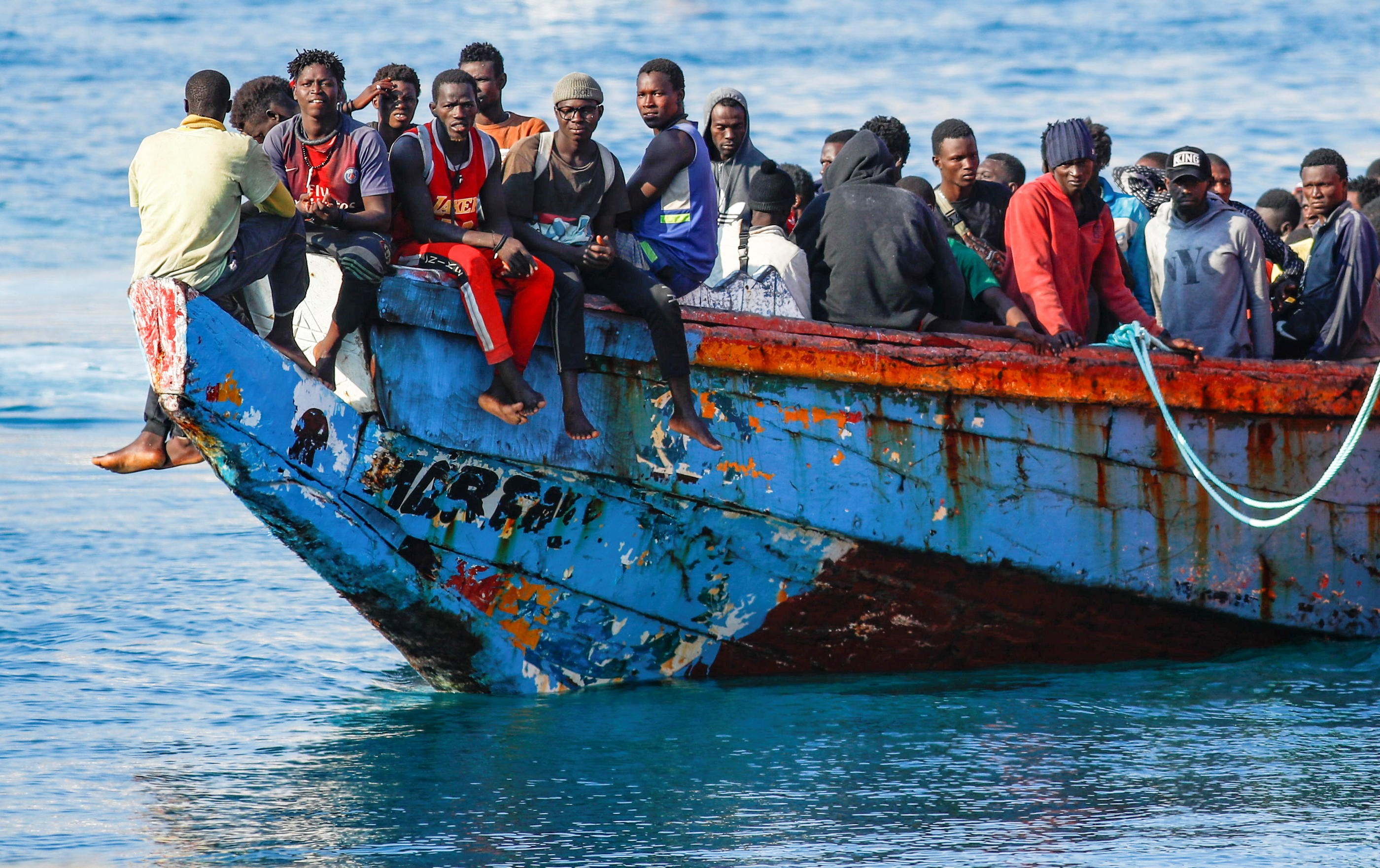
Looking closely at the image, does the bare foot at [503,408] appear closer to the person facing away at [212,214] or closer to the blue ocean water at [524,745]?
the person facing away at [212,214]

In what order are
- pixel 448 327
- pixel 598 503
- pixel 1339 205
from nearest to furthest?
pixel 448 327, pixel 598 503, pixel 1339 205

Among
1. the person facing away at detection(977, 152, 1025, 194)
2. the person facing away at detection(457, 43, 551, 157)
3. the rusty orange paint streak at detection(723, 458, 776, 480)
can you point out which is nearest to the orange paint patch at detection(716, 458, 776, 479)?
the rusty orange paint streak at detection(723, 458, 776, 480)

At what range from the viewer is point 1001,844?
502cm

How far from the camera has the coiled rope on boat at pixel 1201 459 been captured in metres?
6.39

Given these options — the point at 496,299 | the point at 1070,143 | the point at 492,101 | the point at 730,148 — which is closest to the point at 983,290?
the point at 1070,143

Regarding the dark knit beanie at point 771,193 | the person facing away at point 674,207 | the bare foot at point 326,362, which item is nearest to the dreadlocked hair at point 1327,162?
the dark knit beanie at point 771,193

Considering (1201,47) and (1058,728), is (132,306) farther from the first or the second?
(1201,47)

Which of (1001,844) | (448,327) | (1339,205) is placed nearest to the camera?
(1001,844)

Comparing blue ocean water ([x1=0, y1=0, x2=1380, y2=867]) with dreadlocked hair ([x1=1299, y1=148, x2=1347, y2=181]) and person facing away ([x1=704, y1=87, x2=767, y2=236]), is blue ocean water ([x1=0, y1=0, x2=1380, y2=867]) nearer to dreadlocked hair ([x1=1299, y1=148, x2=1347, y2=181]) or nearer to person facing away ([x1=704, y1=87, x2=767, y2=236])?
dreadlocked hair ([x1=1299, y1=148, x2=1347, y2=181])

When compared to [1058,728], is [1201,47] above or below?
above

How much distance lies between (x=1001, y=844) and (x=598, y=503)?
214cm

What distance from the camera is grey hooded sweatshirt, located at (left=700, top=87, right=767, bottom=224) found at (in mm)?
7836

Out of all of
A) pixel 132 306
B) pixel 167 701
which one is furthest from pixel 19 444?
pixel 132 306

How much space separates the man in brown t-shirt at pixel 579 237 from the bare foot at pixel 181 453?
141 cm
